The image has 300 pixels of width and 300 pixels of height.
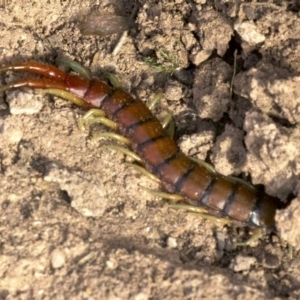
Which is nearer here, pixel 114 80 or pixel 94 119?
pixel 94 119

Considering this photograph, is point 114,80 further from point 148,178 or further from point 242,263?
point 242,263

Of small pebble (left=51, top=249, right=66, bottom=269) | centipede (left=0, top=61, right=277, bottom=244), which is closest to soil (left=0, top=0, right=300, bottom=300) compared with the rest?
small pebble (left=51, top=249, right=66, bottom=269)

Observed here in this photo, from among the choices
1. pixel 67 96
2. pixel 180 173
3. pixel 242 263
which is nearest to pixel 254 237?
pixel 242 263

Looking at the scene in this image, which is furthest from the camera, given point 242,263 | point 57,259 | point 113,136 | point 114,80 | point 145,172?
point 114,80

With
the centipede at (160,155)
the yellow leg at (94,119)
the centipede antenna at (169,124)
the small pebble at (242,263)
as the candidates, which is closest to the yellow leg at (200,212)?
the centipede at (160,155)

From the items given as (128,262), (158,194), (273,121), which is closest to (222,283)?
(128,262)

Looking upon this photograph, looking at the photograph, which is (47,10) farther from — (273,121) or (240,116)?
(273,121)

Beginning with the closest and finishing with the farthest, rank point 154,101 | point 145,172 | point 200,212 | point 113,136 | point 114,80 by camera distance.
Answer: point 200,212 → point 145,172 → point 113,136 → point 154,101 → point 114,80
